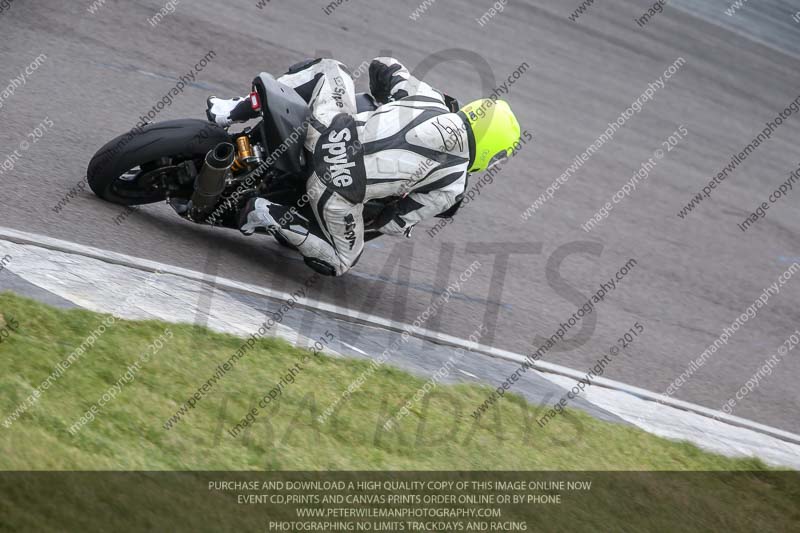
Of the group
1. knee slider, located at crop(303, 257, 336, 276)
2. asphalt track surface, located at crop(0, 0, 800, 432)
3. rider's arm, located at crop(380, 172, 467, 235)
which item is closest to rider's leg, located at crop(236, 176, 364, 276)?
knee slider, located at crop(303, 257, 336, 276)

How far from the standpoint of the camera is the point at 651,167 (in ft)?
40.4

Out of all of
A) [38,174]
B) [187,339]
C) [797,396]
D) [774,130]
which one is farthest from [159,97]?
[774,130]

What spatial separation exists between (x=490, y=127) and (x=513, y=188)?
3998mm

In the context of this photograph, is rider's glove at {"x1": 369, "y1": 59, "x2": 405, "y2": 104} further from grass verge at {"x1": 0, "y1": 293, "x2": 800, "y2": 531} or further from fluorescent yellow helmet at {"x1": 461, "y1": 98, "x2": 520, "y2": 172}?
grass verge at {"x1": 0, "y1": 293, "x2": 800, "y2": 531}

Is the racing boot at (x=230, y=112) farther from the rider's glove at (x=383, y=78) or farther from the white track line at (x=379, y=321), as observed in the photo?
the white track line at (x=379, y=321)

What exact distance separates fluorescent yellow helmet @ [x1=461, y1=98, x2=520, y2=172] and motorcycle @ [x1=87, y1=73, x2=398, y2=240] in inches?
32.5

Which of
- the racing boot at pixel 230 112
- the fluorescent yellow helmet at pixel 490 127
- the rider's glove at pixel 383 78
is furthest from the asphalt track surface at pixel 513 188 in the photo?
the fluorescent yellow helmet at pixel 490 127

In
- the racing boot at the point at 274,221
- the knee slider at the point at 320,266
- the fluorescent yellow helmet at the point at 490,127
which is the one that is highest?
the fluorescent yellow helmet at the point at 490,127

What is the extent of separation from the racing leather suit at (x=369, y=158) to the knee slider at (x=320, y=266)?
0.22ft

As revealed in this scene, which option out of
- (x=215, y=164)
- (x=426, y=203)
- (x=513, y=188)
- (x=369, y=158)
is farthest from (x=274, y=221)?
(x=513, y=188)

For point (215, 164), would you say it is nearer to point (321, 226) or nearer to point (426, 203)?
point (321, 226)

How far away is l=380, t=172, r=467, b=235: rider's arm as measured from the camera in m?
6.47

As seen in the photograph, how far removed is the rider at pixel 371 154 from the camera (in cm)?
629

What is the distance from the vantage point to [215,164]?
240 inches
